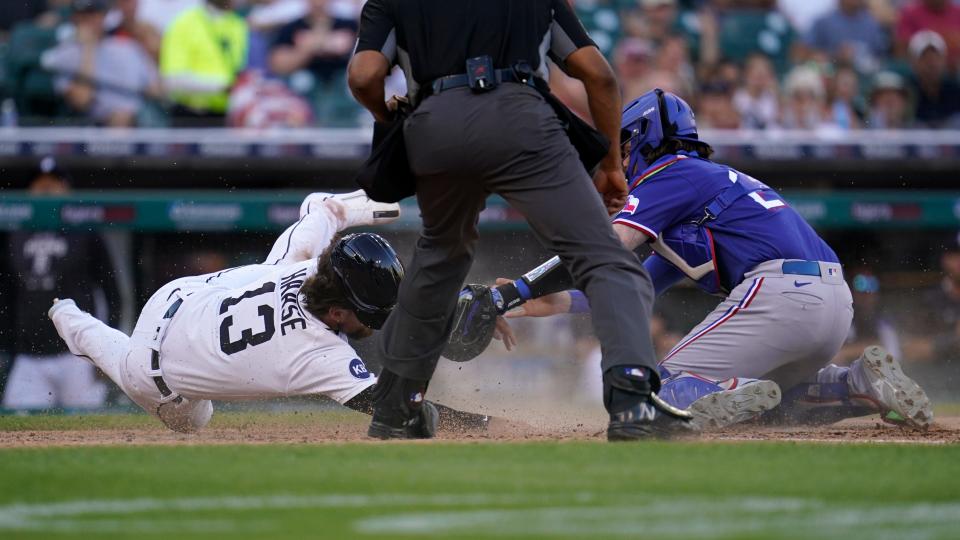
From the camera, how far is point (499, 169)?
15.1 ft

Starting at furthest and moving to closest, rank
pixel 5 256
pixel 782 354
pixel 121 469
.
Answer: pixel 5 256
pixel 782 354
pixel 121 469

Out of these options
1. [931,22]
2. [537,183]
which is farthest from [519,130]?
[931,22]

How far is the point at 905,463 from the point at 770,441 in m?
0.89

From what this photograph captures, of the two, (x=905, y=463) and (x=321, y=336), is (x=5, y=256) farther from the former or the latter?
(x=905, y=463)

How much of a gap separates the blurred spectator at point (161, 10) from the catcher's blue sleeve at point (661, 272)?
5.88 m

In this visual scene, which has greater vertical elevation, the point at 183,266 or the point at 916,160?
the point at 916,160

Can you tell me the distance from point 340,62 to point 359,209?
4.71m

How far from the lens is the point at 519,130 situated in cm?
457

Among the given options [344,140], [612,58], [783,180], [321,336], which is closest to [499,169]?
[321,336]

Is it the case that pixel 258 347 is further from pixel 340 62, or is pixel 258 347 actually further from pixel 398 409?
pixel 340 62

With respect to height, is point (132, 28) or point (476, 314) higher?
point (132, 28)

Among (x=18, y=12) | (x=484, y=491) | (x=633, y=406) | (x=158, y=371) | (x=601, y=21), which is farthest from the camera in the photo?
(x=601, y=21)

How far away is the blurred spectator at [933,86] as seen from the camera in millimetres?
12141

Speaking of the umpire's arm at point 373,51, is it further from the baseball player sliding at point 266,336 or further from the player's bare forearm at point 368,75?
the baseball player sliding at point 266,336
